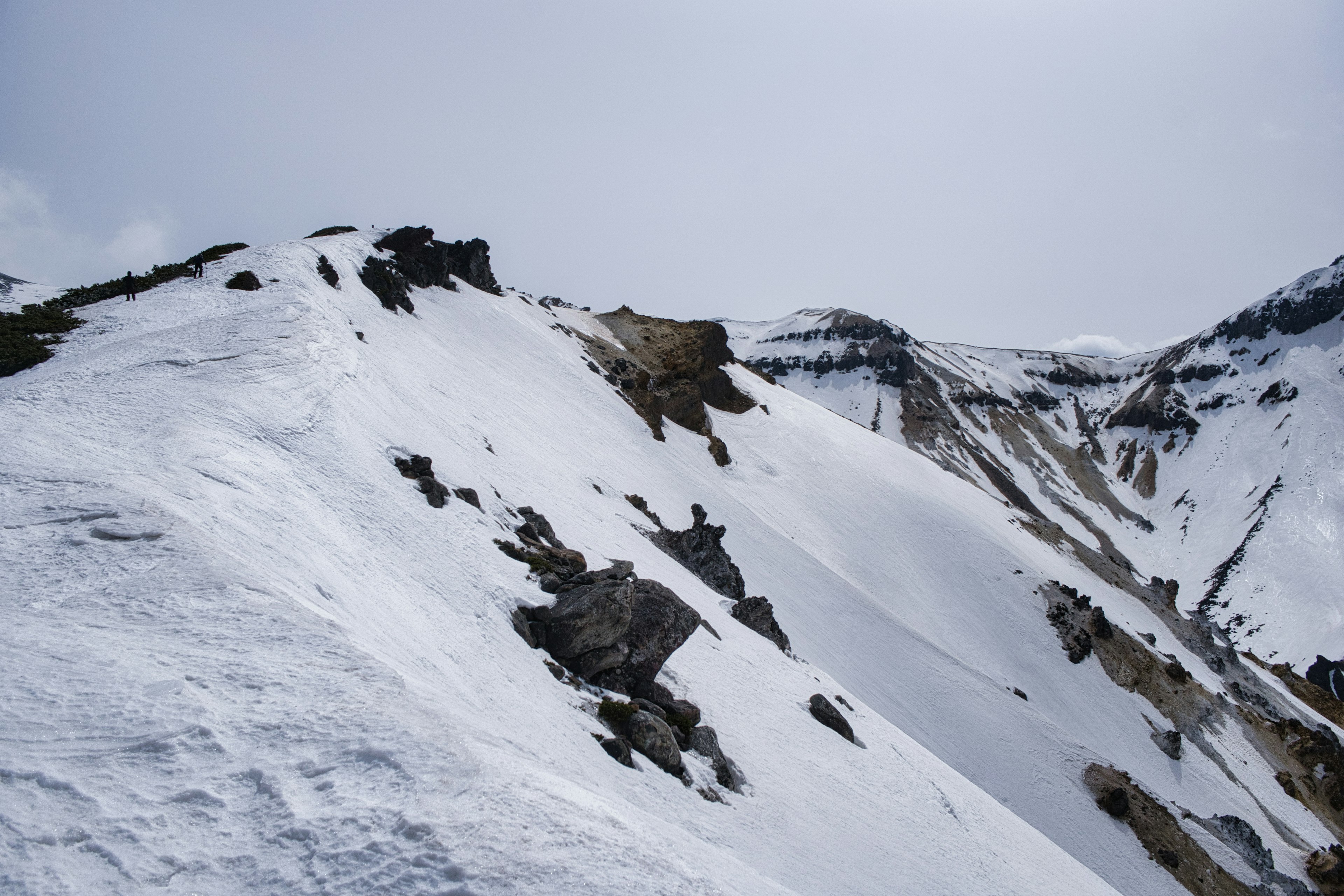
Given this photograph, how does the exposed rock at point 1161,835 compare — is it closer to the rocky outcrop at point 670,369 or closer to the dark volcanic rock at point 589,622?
the rocky outcrop at point 670,369

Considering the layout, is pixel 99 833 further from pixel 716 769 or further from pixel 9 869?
pixel 716 769

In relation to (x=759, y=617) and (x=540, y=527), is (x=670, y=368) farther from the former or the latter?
(x=540, y=527)

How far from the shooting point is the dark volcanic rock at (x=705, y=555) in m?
33.2

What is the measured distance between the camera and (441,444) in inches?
919

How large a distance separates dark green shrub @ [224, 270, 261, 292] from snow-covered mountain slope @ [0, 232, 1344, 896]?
2.59 feet

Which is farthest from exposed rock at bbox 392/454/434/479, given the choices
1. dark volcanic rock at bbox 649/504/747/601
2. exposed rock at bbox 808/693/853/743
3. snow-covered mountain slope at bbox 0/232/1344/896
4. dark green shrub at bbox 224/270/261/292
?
dark green shrub at bbox 224/270/261/292

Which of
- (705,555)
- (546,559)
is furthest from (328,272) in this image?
(546,559)

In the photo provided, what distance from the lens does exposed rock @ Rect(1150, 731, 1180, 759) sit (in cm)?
4384

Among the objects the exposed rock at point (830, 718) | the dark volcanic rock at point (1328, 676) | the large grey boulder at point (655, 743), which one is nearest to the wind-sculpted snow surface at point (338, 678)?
the large grey boulder at point (655, 743)

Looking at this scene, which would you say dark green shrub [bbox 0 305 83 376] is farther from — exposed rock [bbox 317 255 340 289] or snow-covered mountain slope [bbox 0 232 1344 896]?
exposed rock [bbox 317 255 340 289]

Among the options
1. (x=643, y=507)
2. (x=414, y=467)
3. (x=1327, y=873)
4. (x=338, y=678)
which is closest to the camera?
(x=338, y=678)

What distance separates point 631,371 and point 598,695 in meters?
53.7

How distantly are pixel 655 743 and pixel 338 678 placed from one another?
712 centimetres

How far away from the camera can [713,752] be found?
14.0 meters
